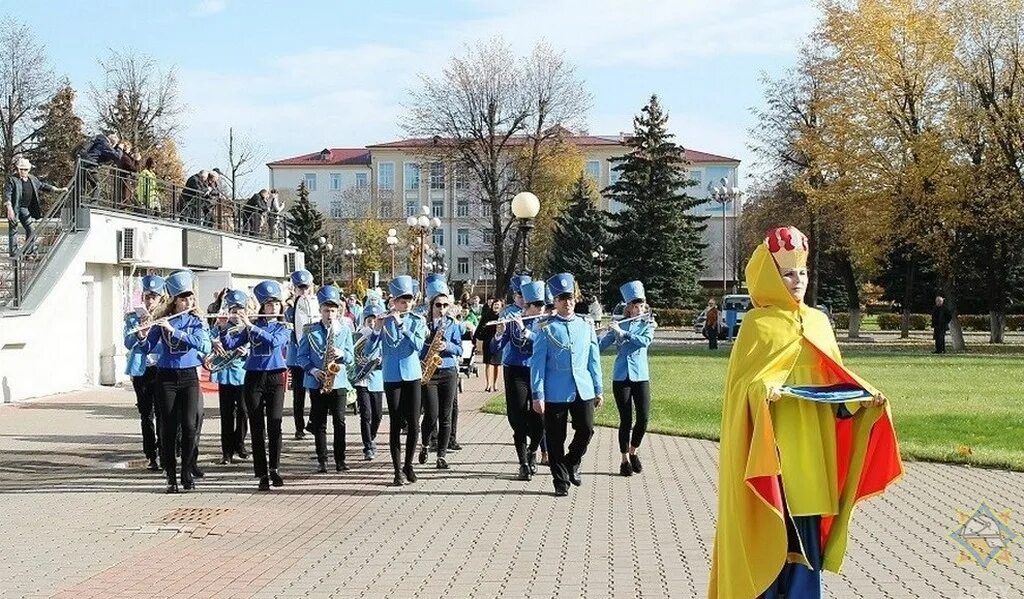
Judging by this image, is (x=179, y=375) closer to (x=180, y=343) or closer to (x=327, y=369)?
(x=180, y=343)

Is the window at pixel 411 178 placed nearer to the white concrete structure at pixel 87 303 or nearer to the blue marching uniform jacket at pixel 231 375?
the white concrete structure at pixel 87 303

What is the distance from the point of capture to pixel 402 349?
11961mm

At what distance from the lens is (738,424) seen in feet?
18.8

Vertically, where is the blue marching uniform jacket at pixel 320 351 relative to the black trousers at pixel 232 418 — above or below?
above

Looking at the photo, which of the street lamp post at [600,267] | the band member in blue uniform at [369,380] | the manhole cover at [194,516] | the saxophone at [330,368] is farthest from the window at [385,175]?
the manhole cover at [194,516]

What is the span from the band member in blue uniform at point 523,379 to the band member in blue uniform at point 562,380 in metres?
1.00

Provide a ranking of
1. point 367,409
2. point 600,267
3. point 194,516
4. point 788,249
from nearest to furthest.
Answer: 1. point 788,249
2. point 194,516
3. point 367,409
4. point 600,267

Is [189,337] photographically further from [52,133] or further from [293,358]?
[52,133]

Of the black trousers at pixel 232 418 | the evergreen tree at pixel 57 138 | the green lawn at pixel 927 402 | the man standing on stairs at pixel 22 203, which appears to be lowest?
the green lawn at pixel 927 402

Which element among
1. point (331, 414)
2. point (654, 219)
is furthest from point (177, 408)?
point (654, 219)

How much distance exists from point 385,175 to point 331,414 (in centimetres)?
11915

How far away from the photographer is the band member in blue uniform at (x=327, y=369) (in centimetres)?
1301

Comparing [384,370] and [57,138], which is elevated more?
[57,138]

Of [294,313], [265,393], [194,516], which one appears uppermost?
[294,313]
